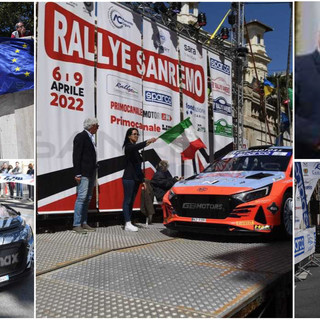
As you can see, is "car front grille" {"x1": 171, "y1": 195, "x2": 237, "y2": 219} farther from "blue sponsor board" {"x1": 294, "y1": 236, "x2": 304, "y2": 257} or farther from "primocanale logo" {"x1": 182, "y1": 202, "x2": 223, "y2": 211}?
"blue sponsor board" {"x1": 294, "y1": 236, "x2": 304, "y2": 257}

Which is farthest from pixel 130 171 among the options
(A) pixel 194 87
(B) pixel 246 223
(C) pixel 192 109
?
(A) pixel 194 87

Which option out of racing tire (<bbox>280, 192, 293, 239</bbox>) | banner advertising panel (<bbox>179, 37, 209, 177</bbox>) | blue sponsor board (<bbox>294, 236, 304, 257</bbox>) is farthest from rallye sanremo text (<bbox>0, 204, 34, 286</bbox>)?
banner advertising panel (<bbox>179, 37, 209, 177</bbox>)

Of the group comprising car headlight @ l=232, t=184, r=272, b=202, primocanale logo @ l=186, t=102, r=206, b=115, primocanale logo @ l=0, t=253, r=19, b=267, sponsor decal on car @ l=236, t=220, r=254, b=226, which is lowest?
sponsor decal on car @ l=236, t=220, r=254, b=226

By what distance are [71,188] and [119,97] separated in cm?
201

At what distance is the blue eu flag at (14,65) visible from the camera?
138 inches

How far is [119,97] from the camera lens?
726 centimetres

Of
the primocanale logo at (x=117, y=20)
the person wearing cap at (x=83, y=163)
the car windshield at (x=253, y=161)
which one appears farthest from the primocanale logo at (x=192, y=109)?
the person wearing cap at (x=83, y=163)

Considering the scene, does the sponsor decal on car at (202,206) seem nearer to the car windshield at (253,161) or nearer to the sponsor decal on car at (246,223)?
the sponsor decal on car at (246,223)

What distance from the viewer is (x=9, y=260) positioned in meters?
2.27

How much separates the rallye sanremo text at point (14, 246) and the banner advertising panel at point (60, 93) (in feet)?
11.8

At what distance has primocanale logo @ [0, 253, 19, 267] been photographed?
2.22 metres

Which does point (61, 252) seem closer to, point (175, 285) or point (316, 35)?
point (175, 285)

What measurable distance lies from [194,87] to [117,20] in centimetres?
309

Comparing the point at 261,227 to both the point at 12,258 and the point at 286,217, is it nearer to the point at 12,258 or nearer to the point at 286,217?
the point at 286,217
